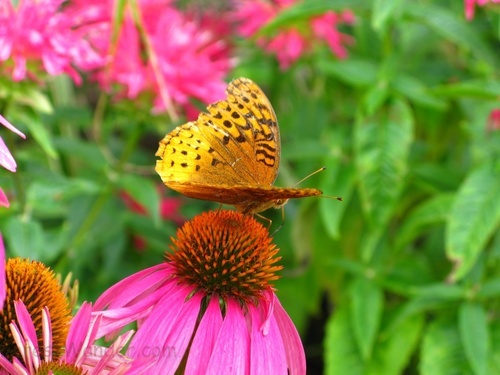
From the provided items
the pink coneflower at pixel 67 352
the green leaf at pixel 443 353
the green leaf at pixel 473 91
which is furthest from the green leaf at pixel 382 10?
the pink coneflower at pixel 67 352

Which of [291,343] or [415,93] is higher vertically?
[415,93]

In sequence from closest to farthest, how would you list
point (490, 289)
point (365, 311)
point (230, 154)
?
point (230, 154)
point (490, 289)
point (365, 311)

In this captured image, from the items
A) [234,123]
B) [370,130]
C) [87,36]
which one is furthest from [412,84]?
[234,123]

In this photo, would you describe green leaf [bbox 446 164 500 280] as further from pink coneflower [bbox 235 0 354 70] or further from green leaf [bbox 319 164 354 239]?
pink coneflower [bbox 235 0 354 70]

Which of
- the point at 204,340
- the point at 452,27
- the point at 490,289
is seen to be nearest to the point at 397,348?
the point at 490,289

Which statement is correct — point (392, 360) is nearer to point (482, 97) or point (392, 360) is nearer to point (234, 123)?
point (482, 97)

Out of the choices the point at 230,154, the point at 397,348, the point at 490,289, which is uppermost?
the point at 230,154

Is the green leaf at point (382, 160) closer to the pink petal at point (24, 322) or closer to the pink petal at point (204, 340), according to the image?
the pink petal at point (204, 340)

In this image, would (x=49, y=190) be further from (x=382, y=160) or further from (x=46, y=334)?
(x=46, y=334)
